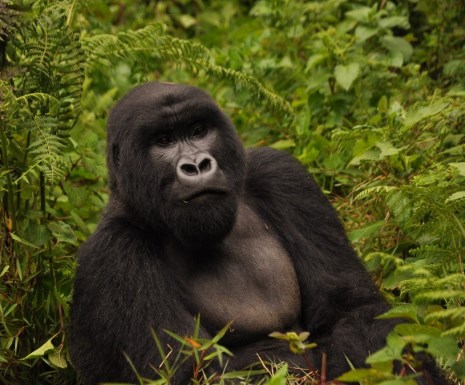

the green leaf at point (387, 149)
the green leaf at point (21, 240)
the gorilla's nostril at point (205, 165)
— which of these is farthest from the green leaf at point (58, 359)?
the green leaf at point (387, 149)

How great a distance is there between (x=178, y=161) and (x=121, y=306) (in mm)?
610

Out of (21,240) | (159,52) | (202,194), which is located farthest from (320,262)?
(159,52)

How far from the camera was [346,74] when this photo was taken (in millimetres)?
5668

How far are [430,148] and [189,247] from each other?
1.59m

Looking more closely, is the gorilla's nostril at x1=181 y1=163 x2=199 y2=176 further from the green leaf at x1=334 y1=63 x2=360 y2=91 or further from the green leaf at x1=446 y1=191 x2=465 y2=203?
the green leaf at x1=334 y1=63 x2=360 y2=91

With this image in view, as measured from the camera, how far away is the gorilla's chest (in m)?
4.03

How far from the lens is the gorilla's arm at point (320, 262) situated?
12.9 ft

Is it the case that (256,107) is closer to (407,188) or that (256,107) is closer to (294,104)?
(294,104)

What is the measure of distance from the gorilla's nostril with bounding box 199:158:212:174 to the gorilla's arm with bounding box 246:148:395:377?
60cm

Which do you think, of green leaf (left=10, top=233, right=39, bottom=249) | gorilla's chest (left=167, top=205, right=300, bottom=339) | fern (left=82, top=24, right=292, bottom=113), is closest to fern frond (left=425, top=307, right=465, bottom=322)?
gorilla's chest (left=167, top=205, right=300, bottom=339)

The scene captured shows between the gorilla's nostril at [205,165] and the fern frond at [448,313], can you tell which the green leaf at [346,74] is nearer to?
the gorilla's nostril at [205,165]

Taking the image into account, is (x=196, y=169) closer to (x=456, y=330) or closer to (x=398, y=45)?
(x=456, y=330)

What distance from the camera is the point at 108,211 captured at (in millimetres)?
4262

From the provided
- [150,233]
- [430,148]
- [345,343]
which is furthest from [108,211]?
[430,148]
